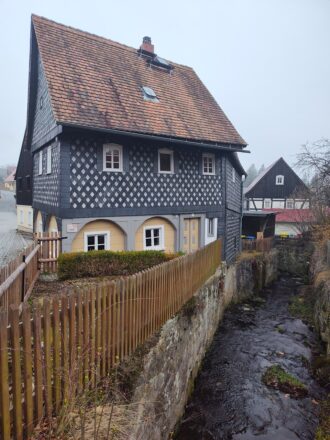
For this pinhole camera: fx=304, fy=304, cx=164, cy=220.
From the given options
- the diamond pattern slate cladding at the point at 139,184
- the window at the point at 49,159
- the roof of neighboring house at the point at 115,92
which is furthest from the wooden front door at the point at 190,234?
the window at the point at 49,159

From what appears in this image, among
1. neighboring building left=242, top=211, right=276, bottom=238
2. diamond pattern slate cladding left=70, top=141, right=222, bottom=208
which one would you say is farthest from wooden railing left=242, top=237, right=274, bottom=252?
diamond pattern slate cladding left=70, top=141, right=222, bottom=208

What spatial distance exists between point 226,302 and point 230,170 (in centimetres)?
744

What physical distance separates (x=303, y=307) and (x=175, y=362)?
11.2 m

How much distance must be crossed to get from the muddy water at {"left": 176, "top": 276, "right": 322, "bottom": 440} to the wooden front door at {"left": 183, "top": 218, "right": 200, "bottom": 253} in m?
3.79

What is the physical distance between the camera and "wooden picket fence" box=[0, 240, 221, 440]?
306cm

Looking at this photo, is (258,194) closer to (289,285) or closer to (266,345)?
(289,285)

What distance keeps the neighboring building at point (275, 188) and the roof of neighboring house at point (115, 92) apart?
20360 mm

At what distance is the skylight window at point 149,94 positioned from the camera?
567 inches

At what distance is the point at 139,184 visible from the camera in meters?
13.0

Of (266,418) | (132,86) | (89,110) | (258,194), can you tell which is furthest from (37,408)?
(258,194)

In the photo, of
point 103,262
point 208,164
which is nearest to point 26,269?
point 103,262

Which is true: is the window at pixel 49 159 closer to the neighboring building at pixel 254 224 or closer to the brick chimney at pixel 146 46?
the brick chimney at pixel 146 46

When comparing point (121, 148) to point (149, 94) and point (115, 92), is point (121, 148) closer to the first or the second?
point (115, 92)

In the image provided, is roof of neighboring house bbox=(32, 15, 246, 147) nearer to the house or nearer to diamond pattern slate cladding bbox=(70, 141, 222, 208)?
the house
